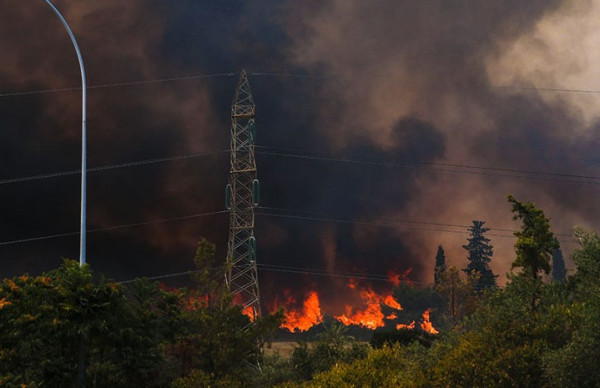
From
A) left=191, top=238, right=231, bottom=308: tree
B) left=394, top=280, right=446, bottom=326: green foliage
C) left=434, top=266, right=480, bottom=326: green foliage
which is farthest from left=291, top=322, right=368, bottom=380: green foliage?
left=394, top=280, right=446, bottom=326: green foliage

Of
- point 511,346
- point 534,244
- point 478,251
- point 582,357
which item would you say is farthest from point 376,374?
point 478,251

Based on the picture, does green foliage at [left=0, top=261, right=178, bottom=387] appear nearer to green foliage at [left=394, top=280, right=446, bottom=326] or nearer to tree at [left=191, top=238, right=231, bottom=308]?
tree at [left=191, top=238, right=231, bottom=308]

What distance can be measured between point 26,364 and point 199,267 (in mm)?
17737

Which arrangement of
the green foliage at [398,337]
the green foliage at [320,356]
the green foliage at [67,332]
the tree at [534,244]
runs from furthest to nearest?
the green foliage at [398,337] < the green foliage at [320,356] < the tree at [534,244] < the green foliage at [67,332]

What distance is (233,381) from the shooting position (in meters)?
35.6

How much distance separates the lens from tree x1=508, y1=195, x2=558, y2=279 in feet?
123

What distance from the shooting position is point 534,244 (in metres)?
37.3

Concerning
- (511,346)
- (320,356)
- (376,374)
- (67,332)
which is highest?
(67,332)

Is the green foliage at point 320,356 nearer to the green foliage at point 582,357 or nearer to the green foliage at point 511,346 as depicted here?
the green foliage at point 511,346

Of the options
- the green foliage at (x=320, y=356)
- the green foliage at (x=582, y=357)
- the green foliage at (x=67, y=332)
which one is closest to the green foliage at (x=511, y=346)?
the green foliage at (x=582, y=357)

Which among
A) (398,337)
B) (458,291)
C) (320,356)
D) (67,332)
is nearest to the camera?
→ (67,332)

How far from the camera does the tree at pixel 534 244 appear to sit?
37.3m

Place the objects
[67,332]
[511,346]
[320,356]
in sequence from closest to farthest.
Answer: [67,332] < [511,346] < [320,356]

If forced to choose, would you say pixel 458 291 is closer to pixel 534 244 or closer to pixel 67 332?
pixel 534 244
